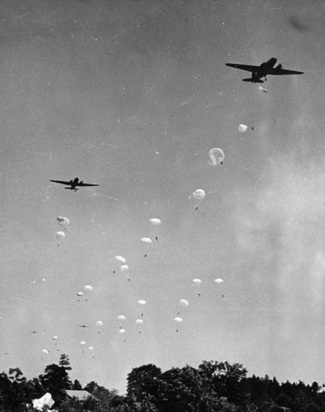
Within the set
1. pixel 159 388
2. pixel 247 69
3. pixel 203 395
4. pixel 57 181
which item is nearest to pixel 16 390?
pixel 159 388

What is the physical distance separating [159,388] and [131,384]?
93567 millimetres

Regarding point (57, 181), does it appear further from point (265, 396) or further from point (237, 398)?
point (265, 396)

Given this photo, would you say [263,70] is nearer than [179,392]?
Yes

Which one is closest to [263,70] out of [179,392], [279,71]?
[279,71]

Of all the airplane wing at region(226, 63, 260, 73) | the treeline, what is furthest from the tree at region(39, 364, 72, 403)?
the airplane wing at region(226, 63, 260, 73)

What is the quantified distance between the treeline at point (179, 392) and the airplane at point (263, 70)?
105ft

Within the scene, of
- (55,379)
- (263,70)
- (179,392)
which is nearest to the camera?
(263,70)

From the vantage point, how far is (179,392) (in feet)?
179

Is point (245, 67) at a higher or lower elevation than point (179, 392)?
higher

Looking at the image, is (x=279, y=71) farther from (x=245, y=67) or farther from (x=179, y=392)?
(x=179, y=392)

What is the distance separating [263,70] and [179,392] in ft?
123

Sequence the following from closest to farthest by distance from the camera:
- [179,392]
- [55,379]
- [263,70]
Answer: [263,70] → [179,392] → [55,379]

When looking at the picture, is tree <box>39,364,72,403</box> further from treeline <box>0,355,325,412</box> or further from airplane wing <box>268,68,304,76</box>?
airplane wing <box>268,68,304,76</box>

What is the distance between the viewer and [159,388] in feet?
187
